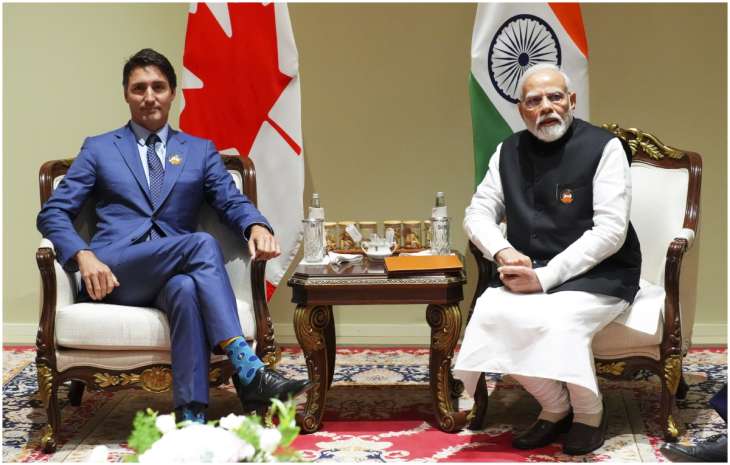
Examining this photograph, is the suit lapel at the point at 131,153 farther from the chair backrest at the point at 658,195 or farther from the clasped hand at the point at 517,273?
the chair backrest at the point at 658,195

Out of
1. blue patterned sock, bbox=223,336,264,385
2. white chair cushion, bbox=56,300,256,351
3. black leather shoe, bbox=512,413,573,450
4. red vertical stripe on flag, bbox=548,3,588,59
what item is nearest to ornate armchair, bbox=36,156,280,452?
white chair cushion, bbox=56,300,256,351

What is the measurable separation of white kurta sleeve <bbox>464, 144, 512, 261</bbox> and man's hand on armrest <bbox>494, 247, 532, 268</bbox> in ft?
0.21

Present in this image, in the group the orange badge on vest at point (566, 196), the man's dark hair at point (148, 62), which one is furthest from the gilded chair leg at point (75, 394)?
the orange badge on vest at point (566, 196)

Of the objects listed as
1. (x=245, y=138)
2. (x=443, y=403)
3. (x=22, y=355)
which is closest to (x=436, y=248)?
(x=443, y=403)

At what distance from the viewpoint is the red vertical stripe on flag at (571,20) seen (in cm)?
457

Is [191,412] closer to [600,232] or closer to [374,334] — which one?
[600,232]

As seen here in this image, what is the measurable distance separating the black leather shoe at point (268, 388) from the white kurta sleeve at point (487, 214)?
897mm

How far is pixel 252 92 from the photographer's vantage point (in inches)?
189

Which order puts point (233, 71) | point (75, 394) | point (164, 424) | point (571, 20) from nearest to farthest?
point (164, 424)
point (75, 394)
point (571, 20)
point (233, 71)

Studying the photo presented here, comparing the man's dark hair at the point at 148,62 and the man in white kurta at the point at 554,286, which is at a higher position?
the man's dark hair at the point at 148,62

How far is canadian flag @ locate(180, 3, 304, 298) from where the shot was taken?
4.77 metres

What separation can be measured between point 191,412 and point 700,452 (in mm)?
1813

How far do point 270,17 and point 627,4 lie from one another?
77.7 inches

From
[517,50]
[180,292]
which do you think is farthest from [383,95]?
[180,292]
